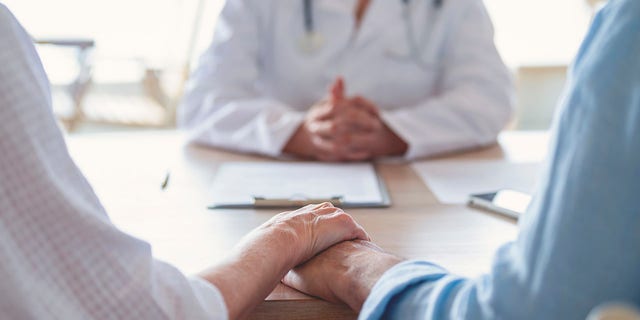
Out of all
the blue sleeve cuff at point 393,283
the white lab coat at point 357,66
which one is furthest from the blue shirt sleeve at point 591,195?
the white lab coat at point 357,66

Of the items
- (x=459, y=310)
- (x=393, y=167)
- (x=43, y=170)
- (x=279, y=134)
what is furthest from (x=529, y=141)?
(x=43, y=170)

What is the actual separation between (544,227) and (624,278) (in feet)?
0.21

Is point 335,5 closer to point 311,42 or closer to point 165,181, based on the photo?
point 311,42

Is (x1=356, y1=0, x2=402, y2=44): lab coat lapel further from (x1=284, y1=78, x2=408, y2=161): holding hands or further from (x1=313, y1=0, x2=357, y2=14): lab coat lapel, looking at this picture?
(x1=284, y1=78, x2=408, y2=161): holding hands

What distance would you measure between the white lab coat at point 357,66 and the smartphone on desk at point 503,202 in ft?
1.36

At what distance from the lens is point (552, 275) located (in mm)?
538

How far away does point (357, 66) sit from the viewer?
65.4 inches

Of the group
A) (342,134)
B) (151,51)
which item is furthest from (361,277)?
(151,51)

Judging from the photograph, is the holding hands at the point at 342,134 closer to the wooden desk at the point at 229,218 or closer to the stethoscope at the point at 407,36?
the wooden desk at the point at 229,218

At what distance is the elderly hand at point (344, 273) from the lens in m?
0.76

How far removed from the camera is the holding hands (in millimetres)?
1334

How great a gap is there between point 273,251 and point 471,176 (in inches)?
21.5

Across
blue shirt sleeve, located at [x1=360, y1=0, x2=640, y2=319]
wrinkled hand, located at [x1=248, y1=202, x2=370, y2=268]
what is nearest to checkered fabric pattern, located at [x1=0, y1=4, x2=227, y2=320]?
wrinkled hand, located at [x1=248, y1=202, x2=370, y2=268]

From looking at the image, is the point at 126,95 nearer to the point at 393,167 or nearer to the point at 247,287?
the point at 393,167
